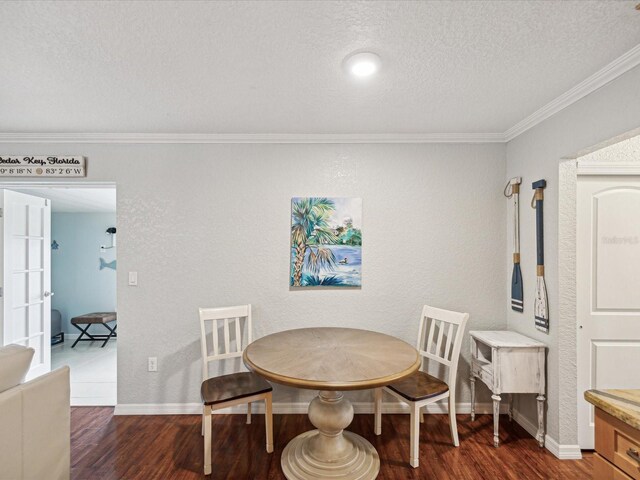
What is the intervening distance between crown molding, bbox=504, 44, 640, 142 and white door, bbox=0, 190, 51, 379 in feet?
15.5

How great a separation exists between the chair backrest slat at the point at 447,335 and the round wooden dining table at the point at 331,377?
0.40 m

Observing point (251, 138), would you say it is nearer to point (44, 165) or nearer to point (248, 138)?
point (248, 138)

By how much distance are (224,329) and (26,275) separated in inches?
99.1

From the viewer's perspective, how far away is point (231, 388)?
2189 millimetres

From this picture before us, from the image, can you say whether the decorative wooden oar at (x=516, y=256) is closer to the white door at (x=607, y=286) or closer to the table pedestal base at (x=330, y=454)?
the white door at (x=607, y=286)

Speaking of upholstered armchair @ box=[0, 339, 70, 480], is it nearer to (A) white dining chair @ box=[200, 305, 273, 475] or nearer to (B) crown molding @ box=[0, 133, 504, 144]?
(A) white dining chair @ box=[200, 305, 273, 475]

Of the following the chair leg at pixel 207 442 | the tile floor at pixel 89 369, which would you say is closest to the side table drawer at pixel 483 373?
the chair leg at pixel 207 442

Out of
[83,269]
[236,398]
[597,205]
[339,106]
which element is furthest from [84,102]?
[83,269]

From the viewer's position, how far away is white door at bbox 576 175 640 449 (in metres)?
2.18

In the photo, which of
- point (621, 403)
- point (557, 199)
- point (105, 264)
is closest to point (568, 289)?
point (557, 199)

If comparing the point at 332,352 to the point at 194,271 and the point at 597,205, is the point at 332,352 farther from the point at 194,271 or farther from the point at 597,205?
the point at 597,205

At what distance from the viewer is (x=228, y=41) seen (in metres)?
1.53

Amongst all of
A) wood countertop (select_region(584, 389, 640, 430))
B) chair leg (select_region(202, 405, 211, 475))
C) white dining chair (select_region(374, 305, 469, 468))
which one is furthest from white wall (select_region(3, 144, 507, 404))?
wood countertop (select_region(584, 389, 640, 430))

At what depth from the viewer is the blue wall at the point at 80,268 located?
18.7 ft
